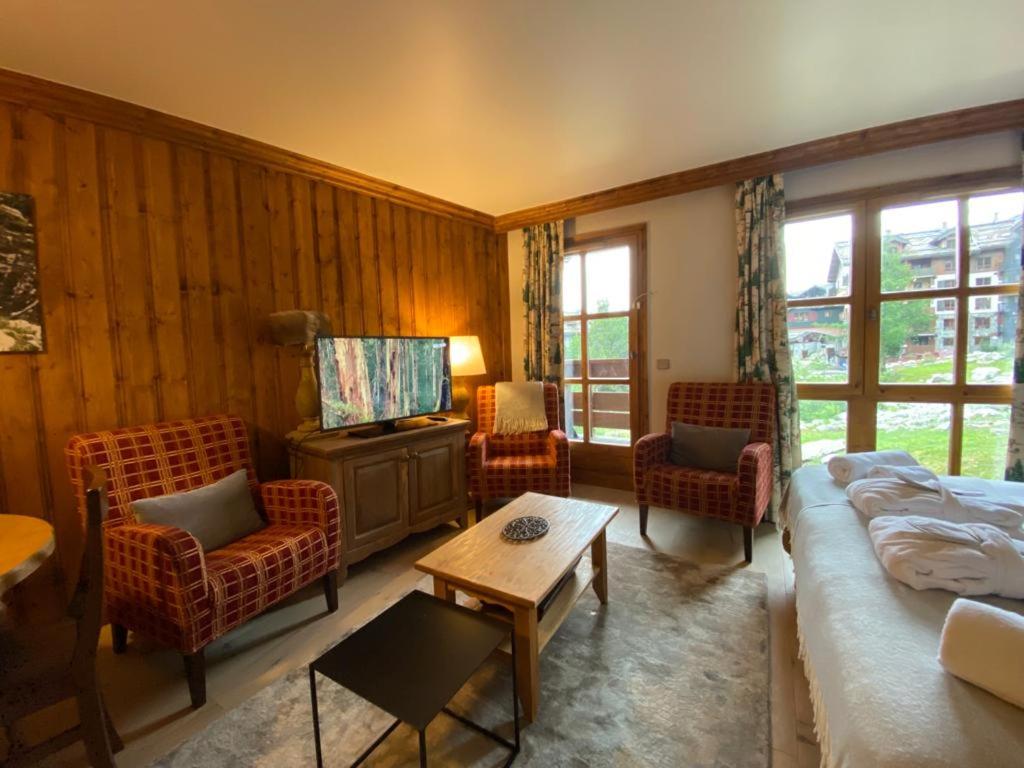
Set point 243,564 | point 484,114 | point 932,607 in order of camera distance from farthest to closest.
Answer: point 484,114 → point 243,564 → point 932,607

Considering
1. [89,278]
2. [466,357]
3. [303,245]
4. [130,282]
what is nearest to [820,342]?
[466,357]

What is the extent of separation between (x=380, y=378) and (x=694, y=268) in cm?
248

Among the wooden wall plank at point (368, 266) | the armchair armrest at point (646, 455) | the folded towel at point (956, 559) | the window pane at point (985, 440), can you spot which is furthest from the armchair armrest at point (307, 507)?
the window pane at point (985, 440)

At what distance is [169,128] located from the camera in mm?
2123

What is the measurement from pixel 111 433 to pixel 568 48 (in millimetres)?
2544

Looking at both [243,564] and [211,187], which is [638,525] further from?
[211,187]

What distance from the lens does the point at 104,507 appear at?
3.67 ft

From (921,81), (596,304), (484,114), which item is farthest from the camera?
(596,304)

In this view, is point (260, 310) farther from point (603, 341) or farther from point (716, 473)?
point (716, 473)

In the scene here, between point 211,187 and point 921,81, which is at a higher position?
point 921,81

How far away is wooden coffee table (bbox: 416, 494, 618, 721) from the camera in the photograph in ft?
4.59

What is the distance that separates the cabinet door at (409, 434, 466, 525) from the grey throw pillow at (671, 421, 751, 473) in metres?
1.49

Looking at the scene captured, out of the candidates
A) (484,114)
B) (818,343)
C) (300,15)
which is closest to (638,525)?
(818,343)

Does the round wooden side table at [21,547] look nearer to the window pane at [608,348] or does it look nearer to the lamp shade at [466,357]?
the lamp shade at [466,357]
